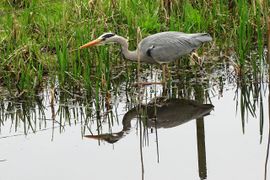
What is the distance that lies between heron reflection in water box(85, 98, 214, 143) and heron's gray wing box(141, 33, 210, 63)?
1.80 feet

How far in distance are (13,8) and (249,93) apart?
356 cm

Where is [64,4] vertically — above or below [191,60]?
above

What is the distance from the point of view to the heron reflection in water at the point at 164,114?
7.17 meters

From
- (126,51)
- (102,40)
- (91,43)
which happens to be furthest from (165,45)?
(91,43)

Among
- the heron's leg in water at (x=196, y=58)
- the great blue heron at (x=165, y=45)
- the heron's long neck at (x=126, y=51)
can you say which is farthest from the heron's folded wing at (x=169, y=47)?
the heron's leg in water at (x=196, y=58)

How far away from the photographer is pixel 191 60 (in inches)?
348

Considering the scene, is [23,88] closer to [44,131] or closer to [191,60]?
[44,131]

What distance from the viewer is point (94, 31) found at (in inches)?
343

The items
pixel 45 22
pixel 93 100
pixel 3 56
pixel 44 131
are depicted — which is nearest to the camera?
pixel 44 131

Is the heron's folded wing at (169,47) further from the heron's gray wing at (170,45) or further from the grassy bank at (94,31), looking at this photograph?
Result: the grassy bank at (94,31)

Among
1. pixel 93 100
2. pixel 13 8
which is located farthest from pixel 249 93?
pixel 13 8

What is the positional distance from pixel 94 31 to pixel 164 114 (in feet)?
5.15

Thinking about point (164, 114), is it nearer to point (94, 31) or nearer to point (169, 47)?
point (169, 47)

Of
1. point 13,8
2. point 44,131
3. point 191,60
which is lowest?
point 44,131
